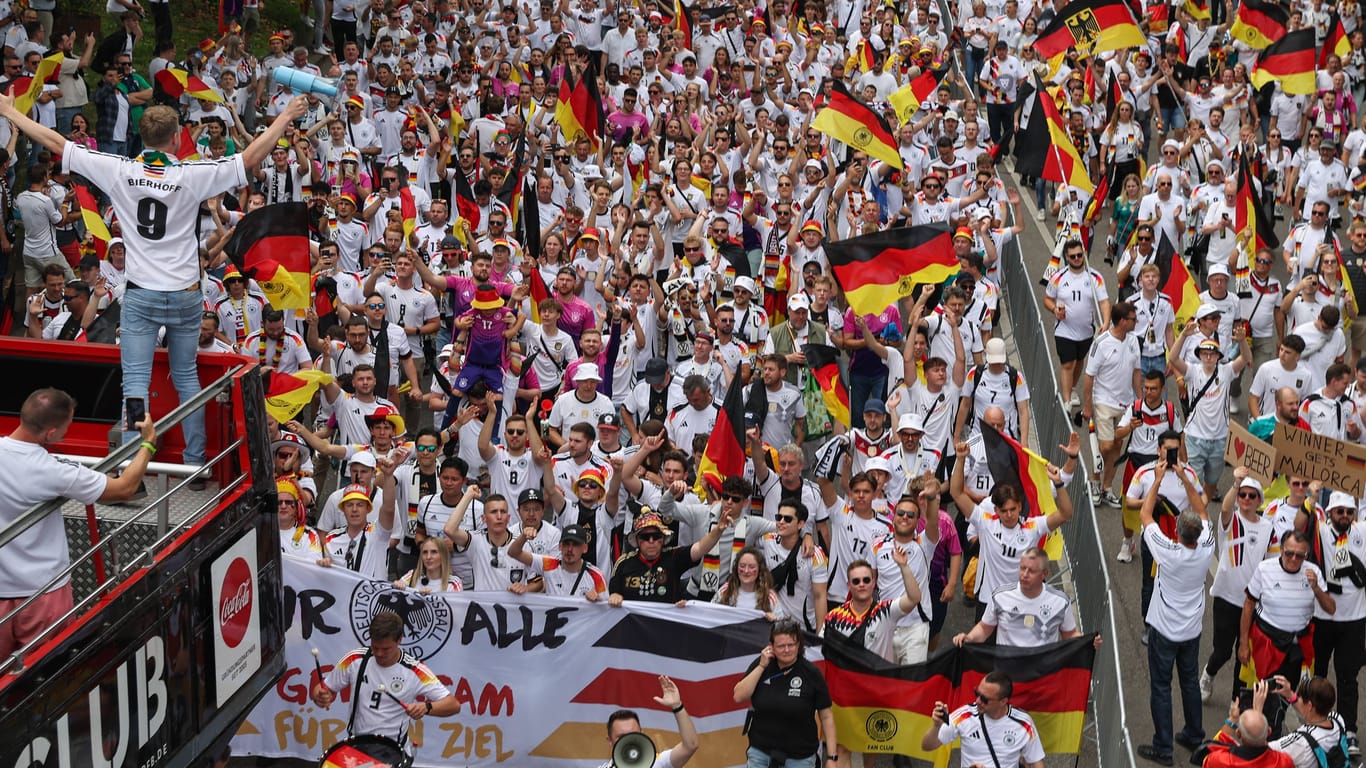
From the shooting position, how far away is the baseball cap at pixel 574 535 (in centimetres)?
1144

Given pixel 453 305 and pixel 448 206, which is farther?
pixel 448 206

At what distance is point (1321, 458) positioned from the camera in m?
12.6

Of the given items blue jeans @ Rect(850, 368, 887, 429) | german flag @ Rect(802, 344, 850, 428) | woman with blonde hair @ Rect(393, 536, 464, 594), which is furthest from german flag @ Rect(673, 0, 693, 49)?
woman with blonde hair @ Rect(393, 536, 464, 594)

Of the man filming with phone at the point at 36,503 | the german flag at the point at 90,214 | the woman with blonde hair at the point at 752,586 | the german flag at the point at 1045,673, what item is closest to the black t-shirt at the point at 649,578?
the woman with blonde hair at the point at 752,586

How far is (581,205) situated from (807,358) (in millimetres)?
4859

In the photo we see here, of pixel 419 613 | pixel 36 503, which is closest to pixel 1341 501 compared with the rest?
pixel 419 613

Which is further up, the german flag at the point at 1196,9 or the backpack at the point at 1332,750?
the german flag at the point at 1196,9

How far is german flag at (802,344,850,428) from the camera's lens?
14.5 m

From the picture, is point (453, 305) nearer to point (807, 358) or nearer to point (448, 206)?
point (448, 206)

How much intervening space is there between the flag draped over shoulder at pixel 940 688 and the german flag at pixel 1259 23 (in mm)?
14516

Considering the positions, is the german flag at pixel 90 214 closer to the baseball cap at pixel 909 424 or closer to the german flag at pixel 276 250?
the german flag at pixel 276 250

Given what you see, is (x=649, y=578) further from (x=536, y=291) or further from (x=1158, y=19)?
(x=1158, y=19)

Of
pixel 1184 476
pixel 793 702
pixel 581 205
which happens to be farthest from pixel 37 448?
pixel 581 205

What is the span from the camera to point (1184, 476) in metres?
12.7
